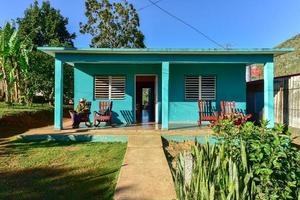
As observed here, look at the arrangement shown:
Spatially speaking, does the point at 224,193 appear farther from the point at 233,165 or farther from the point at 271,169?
the point at 271,169

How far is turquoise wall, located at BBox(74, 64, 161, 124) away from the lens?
549 inches

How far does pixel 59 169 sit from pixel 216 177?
4713mm

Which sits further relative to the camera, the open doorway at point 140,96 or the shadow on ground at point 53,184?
the open doorway at point 140,96

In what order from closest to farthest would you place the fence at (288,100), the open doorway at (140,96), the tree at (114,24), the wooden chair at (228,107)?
the fence at (288,100)
the wooden chair at (228,107)
the open doorway at (140,96)
the tree at (114,24)

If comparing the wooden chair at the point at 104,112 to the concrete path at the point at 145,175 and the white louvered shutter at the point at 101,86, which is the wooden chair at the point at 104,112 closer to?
the white louvered shutter at the point at 101,86

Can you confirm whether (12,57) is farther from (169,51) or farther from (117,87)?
(169,51)

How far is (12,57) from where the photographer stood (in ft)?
57.2

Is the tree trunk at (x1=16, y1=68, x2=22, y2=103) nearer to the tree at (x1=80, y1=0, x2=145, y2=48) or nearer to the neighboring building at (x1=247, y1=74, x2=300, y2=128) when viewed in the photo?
the neighboring building at (x1=247, y1=74, x2=300, y2=128)

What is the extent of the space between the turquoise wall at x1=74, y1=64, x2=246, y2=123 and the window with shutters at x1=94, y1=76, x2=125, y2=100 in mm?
195

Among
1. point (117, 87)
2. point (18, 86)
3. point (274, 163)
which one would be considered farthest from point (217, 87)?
point (18, 86)

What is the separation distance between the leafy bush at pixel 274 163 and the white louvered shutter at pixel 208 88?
34.5 ft

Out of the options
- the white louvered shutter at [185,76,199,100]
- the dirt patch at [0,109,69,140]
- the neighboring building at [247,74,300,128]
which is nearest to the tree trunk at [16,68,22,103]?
the dirt patch at [0,109,69,140]

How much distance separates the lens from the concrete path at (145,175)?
535 cm

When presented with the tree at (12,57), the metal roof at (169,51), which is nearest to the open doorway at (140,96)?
the metal roof at (169,51)
